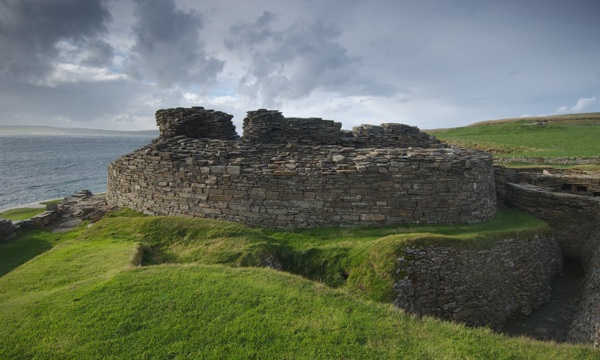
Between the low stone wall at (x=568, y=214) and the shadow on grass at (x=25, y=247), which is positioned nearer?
the shadow on grass at (x=25, y=247)

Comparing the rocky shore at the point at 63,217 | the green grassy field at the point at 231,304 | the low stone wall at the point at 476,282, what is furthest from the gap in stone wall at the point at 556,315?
the rocky shore at the point at 63,217

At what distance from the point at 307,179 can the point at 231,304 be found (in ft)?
20.9

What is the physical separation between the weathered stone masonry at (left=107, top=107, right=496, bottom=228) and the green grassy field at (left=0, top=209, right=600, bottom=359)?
0.94m

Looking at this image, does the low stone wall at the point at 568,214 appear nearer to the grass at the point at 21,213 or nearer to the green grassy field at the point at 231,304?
the green grassy field at the point at 231,304

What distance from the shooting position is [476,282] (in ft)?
38.8

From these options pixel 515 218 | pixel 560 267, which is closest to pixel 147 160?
pixel 515 218

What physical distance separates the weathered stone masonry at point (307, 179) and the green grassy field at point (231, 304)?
3.08 ft

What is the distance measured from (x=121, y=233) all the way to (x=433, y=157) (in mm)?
12533

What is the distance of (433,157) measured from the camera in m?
13.3

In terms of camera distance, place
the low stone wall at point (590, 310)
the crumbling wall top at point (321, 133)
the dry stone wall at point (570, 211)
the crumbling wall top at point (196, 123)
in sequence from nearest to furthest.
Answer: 1. the low stone wall at point (590, 310)
2. the dry stone wall at point (570, 211)
3. the crumbling wall top at point (321, 133)
4. the crumbling wall top at point (196, 123)

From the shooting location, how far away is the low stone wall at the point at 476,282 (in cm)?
1095

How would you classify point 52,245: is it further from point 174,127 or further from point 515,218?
point 515,218

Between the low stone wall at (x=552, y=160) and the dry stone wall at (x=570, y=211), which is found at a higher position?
the low stone wall at (x=552, y=160)

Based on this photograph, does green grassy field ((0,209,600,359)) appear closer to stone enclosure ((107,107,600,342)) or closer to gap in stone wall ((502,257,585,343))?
stone enclosure ((107,107,600,342))
